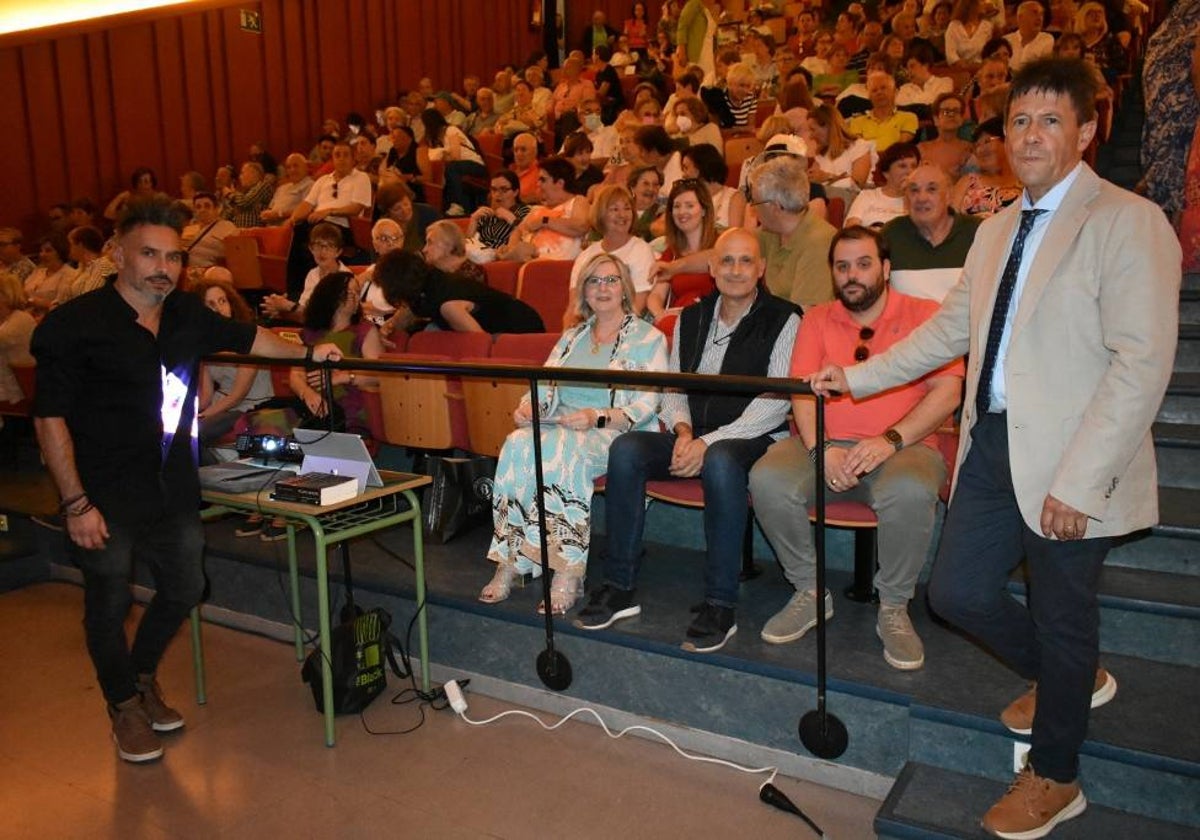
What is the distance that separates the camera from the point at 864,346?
3029mm

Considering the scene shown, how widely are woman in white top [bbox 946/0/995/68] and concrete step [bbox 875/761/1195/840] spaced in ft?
21.2

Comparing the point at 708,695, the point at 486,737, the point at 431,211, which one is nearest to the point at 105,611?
the point at 486,737

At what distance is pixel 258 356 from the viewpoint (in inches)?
127

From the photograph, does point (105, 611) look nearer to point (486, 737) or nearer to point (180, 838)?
point (180, 838)

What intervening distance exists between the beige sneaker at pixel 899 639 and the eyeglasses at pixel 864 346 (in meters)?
0.76

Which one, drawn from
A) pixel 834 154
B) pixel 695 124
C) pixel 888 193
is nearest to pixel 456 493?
pixel 888 193

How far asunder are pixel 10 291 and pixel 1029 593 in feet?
21.3

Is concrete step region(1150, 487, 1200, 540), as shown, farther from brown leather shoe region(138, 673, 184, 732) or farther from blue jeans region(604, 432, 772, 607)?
brown leather shoe region(138, 673, 184, 732)

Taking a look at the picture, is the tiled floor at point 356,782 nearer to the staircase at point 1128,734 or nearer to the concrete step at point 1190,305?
the staircase at point 1128,734

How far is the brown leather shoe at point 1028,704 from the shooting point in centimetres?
228

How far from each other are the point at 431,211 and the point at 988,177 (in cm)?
364

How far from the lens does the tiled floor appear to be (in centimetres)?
255

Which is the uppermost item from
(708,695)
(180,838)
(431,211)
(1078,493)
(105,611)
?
(431,211)

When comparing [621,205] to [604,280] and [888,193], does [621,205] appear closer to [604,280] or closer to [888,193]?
[604,280]
